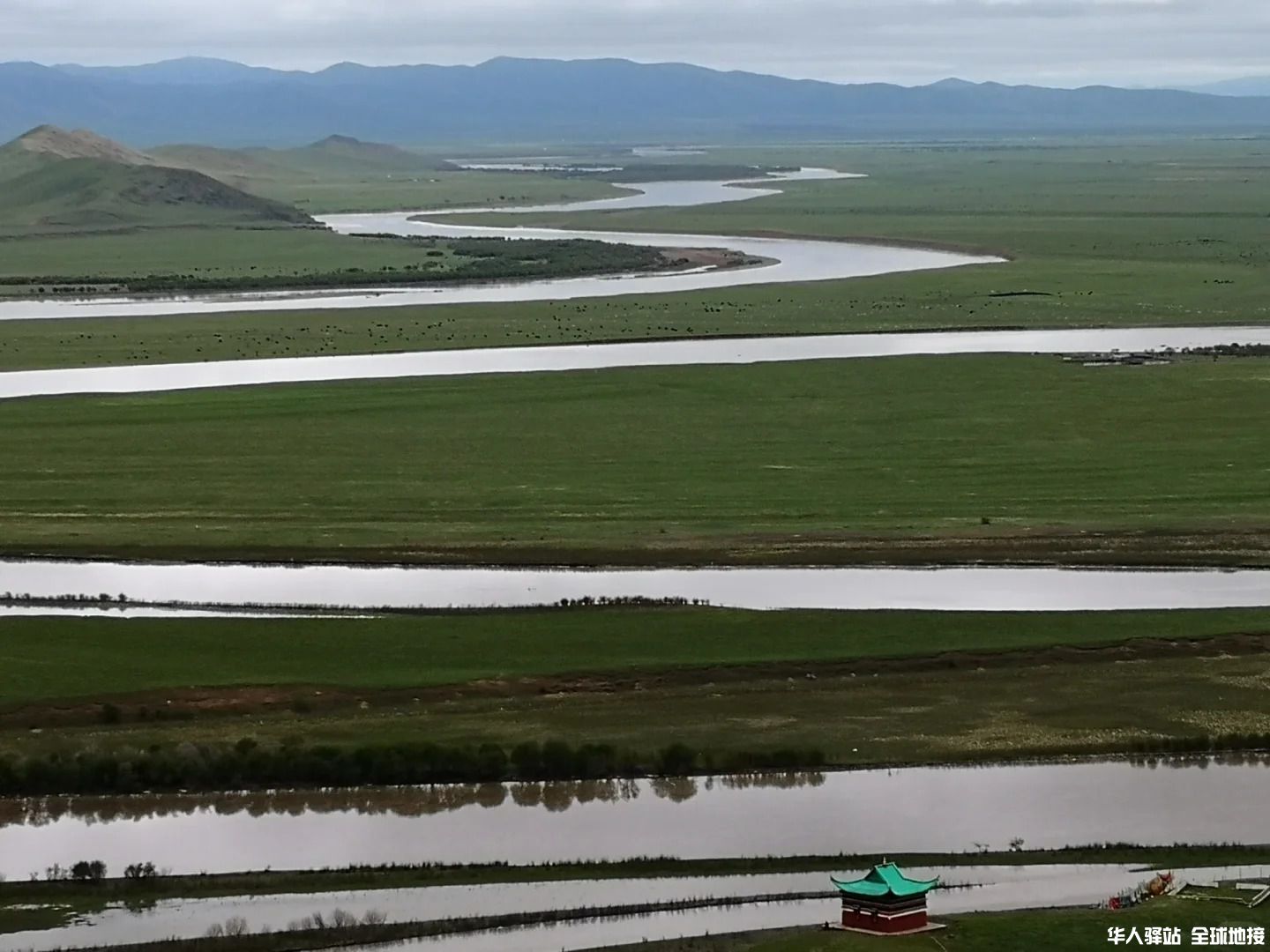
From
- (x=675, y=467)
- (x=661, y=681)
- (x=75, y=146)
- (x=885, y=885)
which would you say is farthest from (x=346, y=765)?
(x=75, y=146)

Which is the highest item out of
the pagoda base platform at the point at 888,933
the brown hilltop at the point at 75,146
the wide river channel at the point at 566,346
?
the brown hilltop at the point at 75,146

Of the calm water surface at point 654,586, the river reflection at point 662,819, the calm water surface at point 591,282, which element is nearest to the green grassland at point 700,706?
the river reflection at point 662,819

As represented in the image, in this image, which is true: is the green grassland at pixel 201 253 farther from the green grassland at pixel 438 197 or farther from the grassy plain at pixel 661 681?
the grassy plain at pixel 661 681

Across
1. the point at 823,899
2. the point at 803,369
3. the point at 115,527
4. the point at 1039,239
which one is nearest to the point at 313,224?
the point at 1039,239

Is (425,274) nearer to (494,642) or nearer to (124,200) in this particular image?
(124,200)

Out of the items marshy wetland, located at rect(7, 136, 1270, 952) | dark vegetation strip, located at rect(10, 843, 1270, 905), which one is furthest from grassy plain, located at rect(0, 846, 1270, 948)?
marshy wetland, located at rect(7, 136, 1270, 952)

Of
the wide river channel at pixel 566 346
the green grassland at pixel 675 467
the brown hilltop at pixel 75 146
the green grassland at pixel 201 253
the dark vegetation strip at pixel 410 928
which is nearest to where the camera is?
the dark vegetation strip at pixel 410 928

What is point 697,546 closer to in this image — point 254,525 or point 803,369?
point 254,525
